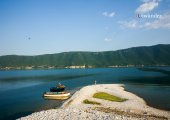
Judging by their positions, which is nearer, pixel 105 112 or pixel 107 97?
pixel 105 112

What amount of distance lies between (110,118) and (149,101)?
2919cm

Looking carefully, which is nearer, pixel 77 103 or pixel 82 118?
pixel 82 118

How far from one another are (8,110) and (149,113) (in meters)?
35.7

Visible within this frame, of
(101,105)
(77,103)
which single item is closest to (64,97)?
(77,103)

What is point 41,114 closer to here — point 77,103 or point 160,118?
point 77,103

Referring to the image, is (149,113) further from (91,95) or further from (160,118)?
(91,95)

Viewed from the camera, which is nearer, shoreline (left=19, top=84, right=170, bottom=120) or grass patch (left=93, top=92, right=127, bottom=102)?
shoreline (left=19, top=84, right=170, bottom=120)

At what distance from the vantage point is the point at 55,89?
8881cm

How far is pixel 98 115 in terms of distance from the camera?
45125mm

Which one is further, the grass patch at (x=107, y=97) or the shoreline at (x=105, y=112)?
the grass patch at (x=107, y=97)

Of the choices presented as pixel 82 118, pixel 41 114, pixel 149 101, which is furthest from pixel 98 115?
pixel 149 101

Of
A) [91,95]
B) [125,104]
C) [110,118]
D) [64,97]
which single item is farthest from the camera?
[64,97]

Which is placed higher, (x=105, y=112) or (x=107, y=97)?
(x=107, y=97)

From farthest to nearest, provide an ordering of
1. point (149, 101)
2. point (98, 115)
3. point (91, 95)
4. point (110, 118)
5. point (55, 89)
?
1. point (55, 89)
2. point (91, 95)
3. point (149, 101)
4. point (98, 115)
5. point (110, 118)
